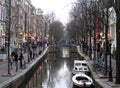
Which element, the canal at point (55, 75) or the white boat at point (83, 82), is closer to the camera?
the white boat at point (83, 82)

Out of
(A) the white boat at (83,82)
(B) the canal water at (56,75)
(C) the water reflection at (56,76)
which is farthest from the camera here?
(B) the canal water at (56,75)

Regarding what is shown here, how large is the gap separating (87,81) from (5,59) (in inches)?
885

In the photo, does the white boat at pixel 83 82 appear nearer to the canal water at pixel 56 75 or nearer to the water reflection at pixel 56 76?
the canal water at pixel 56 75

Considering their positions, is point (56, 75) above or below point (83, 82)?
below

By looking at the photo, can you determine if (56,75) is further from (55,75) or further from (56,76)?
(56,76)

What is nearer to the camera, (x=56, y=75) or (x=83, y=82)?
(x=83, y=82)

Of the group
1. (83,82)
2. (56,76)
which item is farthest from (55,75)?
(83,82)

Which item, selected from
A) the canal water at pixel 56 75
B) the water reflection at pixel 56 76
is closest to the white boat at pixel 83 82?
the canal water at pixel 56 75

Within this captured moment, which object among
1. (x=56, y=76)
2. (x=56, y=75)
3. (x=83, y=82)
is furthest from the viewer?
(x=56, y=75)

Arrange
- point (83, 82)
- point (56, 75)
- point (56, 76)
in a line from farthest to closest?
point (56, 75) → point (56, 76) → point (83, 82)

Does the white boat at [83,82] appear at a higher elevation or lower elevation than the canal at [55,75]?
higher

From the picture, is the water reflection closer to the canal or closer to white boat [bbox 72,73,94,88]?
the canal

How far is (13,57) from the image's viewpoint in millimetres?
45875

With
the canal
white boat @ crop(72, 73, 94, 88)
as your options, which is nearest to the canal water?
the canal
